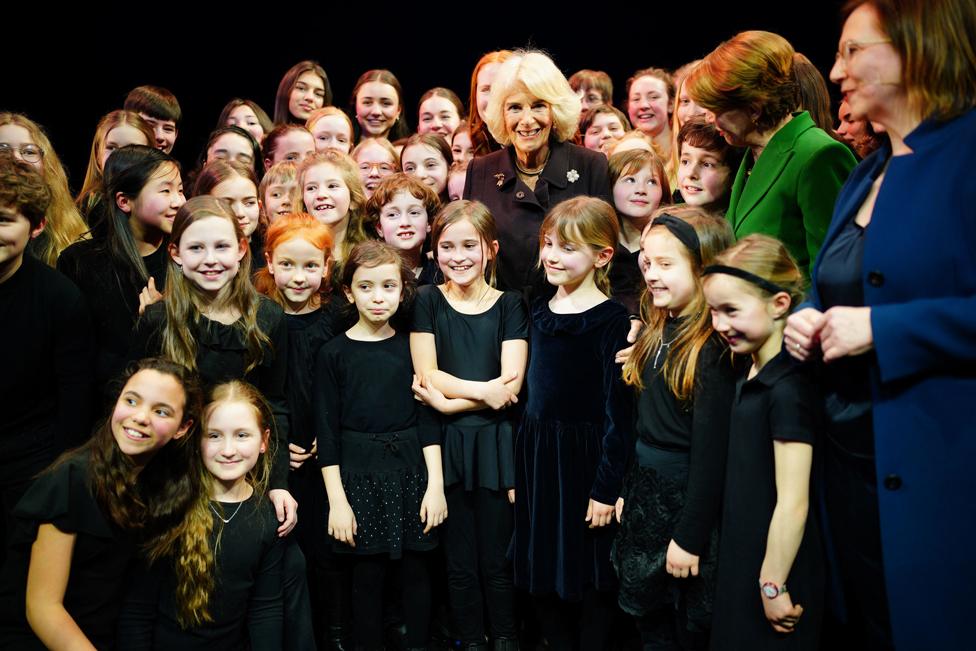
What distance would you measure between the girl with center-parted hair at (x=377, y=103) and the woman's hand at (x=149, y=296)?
2.05m

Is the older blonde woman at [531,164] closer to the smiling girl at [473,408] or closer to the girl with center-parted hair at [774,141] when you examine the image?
the smiling girl at [473,408]

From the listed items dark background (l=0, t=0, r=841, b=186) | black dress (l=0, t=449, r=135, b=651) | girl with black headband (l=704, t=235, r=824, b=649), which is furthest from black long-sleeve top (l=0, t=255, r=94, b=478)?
dark background (l=0, t=0, r=841, b=186)

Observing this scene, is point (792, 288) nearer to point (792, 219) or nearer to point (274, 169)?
point (792, 219)

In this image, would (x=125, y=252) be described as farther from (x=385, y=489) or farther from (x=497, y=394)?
(x=497, y=394)

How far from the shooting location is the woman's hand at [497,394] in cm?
308

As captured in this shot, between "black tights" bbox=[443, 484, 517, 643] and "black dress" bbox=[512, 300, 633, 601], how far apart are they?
0.52ft

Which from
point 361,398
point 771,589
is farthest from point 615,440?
point 361,398

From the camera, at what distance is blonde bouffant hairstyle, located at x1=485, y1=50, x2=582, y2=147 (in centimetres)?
345

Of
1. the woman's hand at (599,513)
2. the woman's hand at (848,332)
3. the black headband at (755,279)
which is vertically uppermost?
the black headband at (755,279)

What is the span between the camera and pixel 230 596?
275cm

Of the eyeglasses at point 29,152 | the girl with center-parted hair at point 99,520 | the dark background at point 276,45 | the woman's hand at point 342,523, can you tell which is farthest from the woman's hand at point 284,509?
the dark background at point 276,45

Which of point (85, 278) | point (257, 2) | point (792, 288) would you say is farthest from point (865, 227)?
point (257, 2)

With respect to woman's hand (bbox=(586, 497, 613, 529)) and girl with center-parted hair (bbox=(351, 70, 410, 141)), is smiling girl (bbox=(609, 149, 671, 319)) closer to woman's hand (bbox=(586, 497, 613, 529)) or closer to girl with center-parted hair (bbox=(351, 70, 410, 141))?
woman's hand (bbox=(586, 497, 613, 529))

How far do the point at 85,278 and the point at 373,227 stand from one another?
1.17 m
